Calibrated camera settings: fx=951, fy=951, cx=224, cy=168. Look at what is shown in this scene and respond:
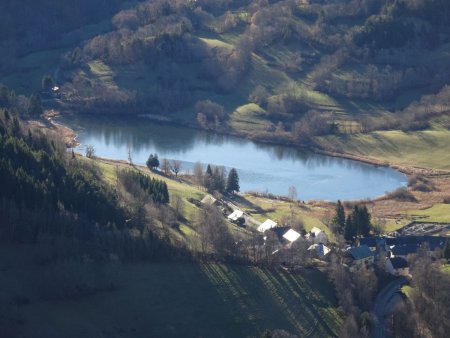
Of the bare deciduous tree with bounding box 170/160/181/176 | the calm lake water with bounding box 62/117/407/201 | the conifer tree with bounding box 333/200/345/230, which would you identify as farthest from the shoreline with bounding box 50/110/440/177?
the conifer tree with bounding box 333/200/345/230

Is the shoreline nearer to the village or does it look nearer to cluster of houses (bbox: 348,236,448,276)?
the village

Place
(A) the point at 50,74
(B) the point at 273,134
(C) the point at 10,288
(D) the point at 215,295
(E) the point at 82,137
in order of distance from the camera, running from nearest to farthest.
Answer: (C) the point at 10,288, (D) the point at 215,295, (E) the point at 82,137, (B) the point at 273,134, (A) the point at 50,74

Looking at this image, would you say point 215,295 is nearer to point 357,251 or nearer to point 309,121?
point 357,251

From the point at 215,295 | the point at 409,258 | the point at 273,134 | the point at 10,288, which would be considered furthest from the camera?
the point at 273,134

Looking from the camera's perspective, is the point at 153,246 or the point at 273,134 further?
the point at 273,134

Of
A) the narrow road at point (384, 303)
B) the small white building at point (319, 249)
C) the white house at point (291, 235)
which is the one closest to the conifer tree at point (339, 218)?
the white house at point (291, 235)

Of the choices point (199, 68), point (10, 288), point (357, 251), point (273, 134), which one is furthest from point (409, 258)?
point (199, 68)
